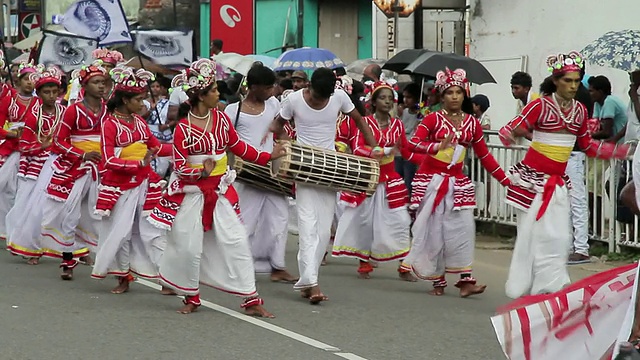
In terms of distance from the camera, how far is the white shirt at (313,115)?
1048 cm

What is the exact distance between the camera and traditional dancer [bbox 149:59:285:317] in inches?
370

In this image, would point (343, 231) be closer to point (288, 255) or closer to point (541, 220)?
point (288, 255)

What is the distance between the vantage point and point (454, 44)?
21.0 metres

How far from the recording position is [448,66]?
52.4 feet

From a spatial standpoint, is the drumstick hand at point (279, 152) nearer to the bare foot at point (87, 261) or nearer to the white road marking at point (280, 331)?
the white road marking at point (280, 331)

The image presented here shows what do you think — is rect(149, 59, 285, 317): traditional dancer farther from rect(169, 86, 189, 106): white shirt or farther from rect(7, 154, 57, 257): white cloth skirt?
rect(169, 86, 189, 106): white shirt

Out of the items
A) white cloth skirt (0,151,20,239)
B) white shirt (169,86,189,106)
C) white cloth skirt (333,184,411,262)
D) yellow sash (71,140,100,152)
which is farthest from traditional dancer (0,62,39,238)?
white cloth skirt (333,184,411,262)

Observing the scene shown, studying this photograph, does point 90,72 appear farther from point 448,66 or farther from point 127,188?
point 448,66

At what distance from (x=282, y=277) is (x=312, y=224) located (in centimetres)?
141

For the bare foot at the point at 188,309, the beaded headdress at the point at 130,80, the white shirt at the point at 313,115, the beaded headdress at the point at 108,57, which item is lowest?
the bare foot at the point at 188,309

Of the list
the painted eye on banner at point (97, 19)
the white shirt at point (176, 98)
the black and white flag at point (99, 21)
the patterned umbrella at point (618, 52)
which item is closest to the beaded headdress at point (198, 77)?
the patterned umbrella at point (618, 52)

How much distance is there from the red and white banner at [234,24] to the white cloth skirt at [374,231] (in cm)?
1797

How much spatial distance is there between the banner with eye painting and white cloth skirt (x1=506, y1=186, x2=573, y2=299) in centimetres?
954

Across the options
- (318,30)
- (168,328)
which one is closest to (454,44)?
(318,30)
